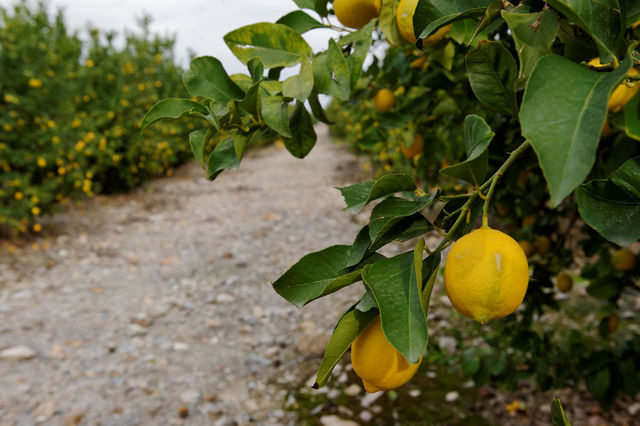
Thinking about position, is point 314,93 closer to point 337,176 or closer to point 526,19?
point 526,19

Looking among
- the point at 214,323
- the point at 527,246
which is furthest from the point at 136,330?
the point at 527,246

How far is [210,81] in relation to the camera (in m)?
0.66

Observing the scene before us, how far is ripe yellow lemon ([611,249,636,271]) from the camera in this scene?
1517 millimetres

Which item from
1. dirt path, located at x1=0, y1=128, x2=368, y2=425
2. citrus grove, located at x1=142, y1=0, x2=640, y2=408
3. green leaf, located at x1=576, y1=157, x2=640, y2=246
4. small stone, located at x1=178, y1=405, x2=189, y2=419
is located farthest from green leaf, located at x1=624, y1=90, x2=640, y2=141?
small stone, located at x1=178, y1=405, x2=189, y2=419

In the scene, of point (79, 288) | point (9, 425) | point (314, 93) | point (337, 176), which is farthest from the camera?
point (337, 176)

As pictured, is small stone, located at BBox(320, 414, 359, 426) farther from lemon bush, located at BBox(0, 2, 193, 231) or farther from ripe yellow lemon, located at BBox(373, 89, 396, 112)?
lemon bush, located at BBox(0, 2, 193, 231)

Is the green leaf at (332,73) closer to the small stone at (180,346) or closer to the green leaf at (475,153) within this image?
the green leaf at (475,153)

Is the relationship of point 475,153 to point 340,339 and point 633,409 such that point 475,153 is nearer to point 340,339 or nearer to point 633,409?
point 340,339

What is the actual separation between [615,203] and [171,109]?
50 centimetres

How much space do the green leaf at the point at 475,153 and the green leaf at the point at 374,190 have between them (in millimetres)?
47

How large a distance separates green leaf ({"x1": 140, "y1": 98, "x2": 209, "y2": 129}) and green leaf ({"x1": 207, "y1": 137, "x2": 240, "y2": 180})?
0.23 ft

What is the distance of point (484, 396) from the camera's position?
2.00m

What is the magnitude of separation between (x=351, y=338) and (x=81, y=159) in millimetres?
4935

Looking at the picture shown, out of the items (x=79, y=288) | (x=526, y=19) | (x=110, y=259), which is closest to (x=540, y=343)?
(x=526, y=19)
